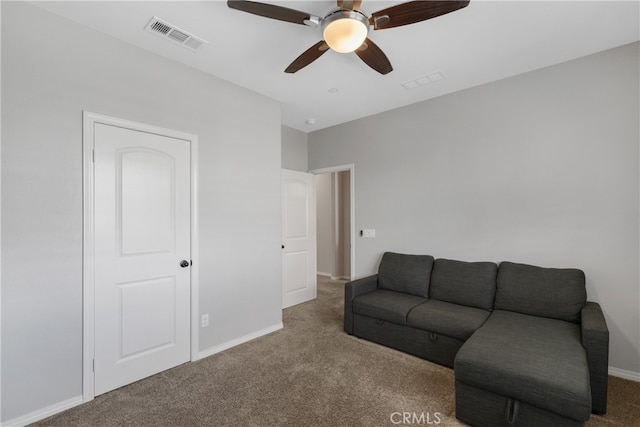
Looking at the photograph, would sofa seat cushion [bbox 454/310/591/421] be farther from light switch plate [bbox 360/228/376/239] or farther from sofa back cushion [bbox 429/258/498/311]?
light switch plate [bbox 360/228/376/239]

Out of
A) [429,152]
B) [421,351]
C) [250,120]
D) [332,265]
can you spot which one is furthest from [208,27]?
[332,265]

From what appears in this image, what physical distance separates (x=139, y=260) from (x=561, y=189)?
3.81m

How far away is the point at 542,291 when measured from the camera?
99.1 inches

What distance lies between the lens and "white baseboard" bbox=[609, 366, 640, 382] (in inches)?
90.7

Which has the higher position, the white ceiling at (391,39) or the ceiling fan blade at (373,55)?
the white ceiling at (391,39)

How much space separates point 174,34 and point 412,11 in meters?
1.78

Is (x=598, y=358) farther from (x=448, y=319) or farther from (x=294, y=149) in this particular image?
(x=294, y=149)

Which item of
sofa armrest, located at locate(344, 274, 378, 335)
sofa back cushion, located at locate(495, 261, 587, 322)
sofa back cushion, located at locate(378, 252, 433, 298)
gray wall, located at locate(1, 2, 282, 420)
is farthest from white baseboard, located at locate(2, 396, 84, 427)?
sofa back cushion, located at locate(495, 261, 587, 322)

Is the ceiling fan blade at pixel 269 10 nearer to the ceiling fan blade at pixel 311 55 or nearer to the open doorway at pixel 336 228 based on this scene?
the ceiling fan blade at pixel 311 55

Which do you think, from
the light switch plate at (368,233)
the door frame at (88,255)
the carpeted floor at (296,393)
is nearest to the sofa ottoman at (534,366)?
the carpeted floor at (296,393)

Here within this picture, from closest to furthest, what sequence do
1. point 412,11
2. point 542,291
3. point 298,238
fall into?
point 412,11 < point 542,291 < point 298,238

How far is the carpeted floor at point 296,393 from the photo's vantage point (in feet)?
6.23

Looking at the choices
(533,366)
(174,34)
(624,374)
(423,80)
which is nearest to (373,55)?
(423,80)

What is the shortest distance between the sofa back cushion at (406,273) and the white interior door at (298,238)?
1.43 meters
